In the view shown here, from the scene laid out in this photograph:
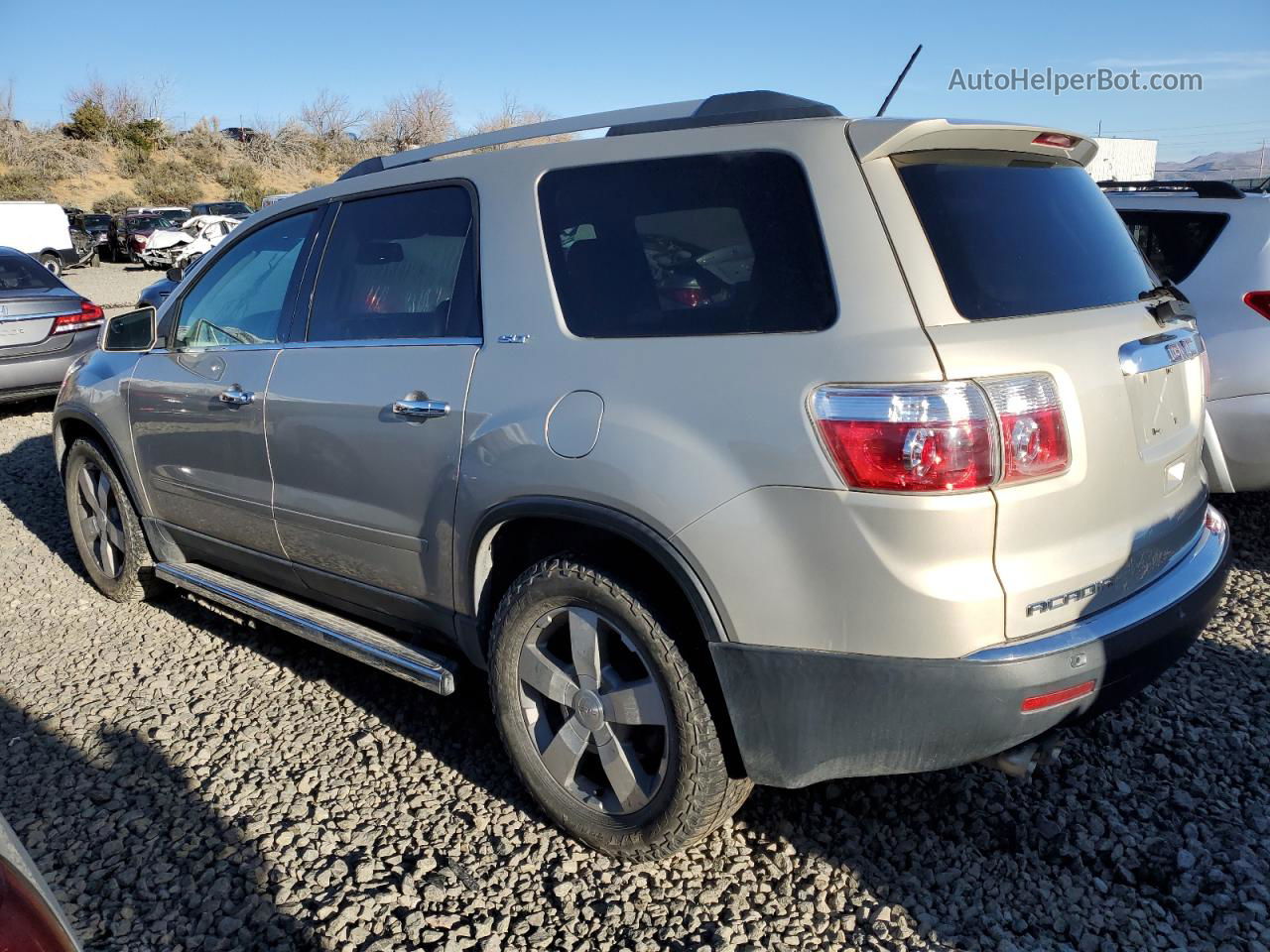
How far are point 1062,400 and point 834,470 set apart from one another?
1.74 feet

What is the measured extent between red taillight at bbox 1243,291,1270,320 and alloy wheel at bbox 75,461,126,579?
17.2 feet

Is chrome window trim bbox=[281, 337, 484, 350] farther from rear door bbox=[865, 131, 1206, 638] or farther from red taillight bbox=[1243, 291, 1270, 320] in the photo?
red taillight bbox=[1243, 291, 1270, 320]

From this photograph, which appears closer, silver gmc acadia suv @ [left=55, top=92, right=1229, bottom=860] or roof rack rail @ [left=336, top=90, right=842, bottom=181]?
silver gmc acadia suv @ [left=55, top=92, right=1229, bottom=860]

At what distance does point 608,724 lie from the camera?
100 inches

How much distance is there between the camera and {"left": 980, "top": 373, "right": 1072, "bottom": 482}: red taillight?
6.57 feet

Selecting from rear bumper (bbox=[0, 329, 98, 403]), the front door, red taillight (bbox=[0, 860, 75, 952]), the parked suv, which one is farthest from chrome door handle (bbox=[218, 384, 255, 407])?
rear bumper (bbox=[0, 329, 98, 403])

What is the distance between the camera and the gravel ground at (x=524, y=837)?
7.93ft

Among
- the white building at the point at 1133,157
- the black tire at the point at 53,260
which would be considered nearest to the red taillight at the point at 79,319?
the black tire at the point at 53,260

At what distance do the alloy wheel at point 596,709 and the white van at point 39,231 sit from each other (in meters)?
25.7

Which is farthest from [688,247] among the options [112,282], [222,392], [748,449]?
[112,282]

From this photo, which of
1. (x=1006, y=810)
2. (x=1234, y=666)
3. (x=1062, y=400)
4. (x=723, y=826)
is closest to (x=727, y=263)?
(x=1062, y=400)

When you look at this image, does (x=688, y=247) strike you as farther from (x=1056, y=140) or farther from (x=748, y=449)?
(x=1056, y=140)

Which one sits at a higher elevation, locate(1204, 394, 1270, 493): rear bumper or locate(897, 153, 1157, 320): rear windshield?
locate(897, 153, 1157, 320): rear windshield

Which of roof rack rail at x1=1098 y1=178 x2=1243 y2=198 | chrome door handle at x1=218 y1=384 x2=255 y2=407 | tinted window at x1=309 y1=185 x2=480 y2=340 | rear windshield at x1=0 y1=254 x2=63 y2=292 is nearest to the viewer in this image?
tinted window at x1=309 y1=185 x2=480 y2=340
